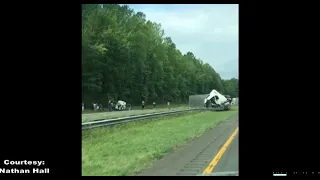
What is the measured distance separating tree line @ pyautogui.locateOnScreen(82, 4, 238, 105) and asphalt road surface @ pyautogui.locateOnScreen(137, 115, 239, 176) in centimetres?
144

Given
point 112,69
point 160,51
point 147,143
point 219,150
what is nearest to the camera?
point 112,69

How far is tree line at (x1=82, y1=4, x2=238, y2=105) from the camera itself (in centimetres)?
813

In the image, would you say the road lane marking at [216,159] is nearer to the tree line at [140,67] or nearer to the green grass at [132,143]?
the green grass at [132,143]

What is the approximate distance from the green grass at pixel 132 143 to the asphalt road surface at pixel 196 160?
31 centimetres

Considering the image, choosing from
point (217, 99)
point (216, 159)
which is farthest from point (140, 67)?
point (216, 159)

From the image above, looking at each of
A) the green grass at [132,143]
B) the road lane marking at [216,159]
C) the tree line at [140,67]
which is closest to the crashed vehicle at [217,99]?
the green grass at [132,143]

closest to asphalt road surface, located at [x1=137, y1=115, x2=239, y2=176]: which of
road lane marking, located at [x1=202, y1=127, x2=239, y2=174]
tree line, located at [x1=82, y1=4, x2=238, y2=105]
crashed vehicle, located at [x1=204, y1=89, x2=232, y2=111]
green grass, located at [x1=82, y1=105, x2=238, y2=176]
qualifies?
road lane marking, located at [x1=202, y1=127, x2=239, y2=174]

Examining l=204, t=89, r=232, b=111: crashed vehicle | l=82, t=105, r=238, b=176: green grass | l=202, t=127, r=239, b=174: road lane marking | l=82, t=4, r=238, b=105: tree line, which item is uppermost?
l=82, t=4, r=238, b=105: tree line

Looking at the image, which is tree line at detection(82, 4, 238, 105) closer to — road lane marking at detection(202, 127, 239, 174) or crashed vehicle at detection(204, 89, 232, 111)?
crashed vehicle at detection(204, 89, 232, 111)
